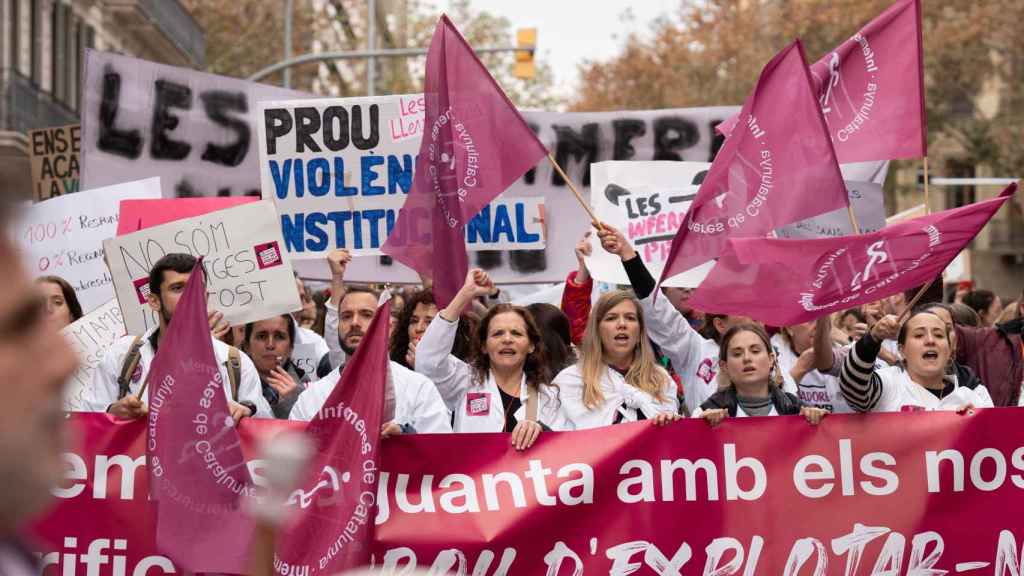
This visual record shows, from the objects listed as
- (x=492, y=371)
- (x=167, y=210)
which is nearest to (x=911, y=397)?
(x=492, y=371)

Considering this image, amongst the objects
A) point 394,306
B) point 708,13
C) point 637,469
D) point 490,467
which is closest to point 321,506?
point 490,467

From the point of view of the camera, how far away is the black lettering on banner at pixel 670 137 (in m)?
10.4

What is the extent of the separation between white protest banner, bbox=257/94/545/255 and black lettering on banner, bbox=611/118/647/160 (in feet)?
4.42

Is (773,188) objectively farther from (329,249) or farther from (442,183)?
(329,249)

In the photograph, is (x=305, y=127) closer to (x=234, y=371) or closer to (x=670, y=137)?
(x=670, y=137)

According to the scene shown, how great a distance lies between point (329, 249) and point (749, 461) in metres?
3.67

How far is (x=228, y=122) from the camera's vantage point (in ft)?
34.9

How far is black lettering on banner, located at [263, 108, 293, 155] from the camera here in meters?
9.47

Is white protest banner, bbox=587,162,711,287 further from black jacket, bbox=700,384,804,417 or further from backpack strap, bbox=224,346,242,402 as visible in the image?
backpack strap, bbox=224,346,242,402

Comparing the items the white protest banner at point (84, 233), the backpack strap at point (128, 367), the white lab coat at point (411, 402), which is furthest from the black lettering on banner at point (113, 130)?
the white lab coat at point (411, 402)

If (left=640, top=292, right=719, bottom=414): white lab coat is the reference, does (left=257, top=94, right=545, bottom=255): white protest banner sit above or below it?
above

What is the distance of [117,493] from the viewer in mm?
6176

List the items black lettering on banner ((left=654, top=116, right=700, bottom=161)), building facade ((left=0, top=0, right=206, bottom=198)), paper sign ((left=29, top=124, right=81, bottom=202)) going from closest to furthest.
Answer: black lettering on banner ((left=654, top=116, right=700, bottom=161)), paper sign ((left=29, top=124, right=81, bottom=202)), building facade ((left=0, top=0, right=206, bottom=198))

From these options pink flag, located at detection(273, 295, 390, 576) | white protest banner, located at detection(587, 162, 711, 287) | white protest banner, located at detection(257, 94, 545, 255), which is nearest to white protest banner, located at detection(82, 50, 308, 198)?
white protest banner, located at detection(257, 94, 545, 255)
